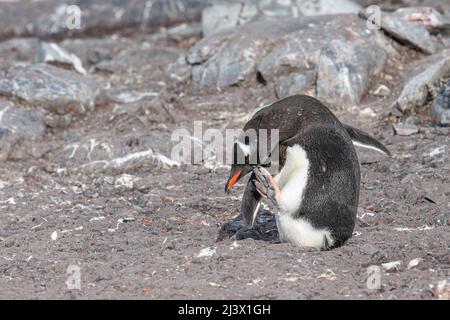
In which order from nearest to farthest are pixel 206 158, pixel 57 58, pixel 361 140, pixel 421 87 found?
pixel 361 140
pixel 206 158
pixel 421 87
pixel 57 58

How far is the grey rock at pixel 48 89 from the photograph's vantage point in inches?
314

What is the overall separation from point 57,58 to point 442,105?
418 cm

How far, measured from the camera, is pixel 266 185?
4512mm

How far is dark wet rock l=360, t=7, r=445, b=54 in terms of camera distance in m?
8.41

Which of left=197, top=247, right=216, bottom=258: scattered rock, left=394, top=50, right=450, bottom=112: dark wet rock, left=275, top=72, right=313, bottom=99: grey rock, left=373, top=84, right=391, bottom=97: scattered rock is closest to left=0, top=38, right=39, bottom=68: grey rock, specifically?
left=275, top=72, right=313, bottom=99: grey rock

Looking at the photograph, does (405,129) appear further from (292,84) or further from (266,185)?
(266,185)

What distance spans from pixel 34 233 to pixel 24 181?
4.84 ft

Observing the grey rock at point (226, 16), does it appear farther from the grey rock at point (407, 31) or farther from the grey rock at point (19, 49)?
the grey rock at point (19, 49)

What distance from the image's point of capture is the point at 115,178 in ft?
21.7

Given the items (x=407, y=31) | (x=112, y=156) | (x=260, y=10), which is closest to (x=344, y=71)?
(x=407, y=31)

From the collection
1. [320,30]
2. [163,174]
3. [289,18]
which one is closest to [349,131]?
[163,174]

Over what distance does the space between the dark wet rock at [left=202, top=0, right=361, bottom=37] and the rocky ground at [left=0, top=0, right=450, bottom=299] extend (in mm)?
19
